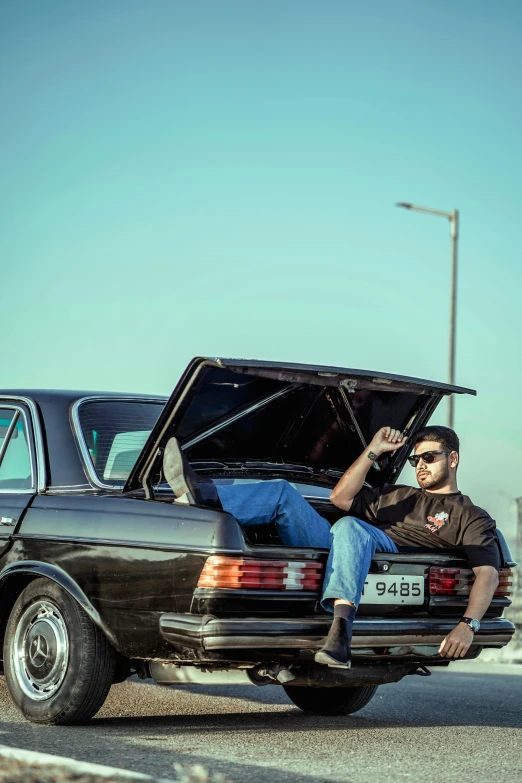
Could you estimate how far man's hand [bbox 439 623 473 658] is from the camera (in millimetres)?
6105

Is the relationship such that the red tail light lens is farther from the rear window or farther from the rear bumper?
the rear window

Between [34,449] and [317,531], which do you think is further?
[34,449]

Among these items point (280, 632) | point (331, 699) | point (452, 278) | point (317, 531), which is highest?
point (452, 278)

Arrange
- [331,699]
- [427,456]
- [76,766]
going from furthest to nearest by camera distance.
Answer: [331,699]
[427,456]
[76,766]

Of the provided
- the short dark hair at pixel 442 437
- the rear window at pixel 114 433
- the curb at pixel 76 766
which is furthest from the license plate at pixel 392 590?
the curb at pixel 76 766

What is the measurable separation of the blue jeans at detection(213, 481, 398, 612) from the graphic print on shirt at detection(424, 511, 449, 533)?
308 mm

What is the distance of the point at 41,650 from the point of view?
6176 mm

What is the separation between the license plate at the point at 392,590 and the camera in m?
6.01

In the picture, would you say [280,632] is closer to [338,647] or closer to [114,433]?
[338,647]

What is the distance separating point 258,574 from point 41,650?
133 centimetres

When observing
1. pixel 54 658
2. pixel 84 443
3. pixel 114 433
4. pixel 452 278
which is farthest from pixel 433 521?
pixel 452 278

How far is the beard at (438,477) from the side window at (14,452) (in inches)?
85.7

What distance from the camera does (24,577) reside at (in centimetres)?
650

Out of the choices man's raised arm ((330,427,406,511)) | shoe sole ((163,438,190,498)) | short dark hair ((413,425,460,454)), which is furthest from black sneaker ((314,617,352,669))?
short dark hair ((413,425,460,454))
